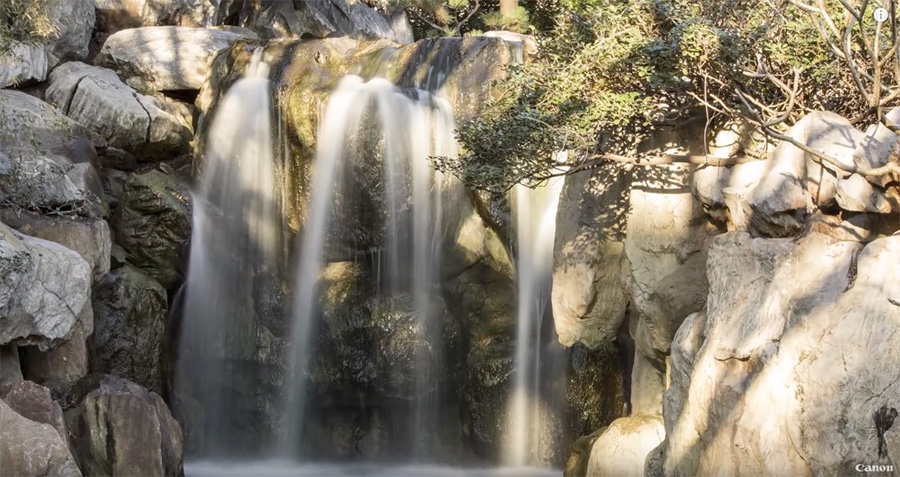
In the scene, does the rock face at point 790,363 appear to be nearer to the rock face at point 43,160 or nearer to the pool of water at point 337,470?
the pool of water at point 337,470

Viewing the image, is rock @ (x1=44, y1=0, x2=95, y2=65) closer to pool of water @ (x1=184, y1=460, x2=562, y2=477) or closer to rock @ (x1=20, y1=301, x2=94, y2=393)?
rock @ (x1=20, y1=301, x2=94, y2=393)

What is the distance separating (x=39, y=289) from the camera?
11320mm

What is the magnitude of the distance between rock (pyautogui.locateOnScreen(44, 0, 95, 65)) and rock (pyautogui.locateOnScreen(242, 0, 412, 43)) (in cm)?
369

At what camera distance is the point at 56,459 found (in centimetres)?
997

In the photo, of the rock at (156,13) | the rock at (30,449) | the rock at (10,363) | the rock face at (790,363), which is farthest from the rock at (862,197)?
the rock at (156,13)

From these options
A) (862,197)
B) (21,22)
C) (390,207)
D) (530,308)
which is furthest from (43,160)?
(862,197)

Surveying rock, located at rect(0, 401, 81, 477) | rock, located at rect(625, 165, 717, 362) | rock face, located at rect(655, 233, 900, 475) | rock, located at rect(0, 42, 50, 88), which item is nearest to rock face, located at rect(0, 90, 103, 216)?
rock, located at rect(0, 42, 50, 88)

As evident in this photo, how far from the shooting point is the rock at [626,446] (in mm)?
10875

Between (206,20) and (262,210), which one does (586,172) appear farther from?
(206,20)

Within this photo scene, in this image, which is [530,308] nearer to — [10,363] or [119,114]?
[10,363]

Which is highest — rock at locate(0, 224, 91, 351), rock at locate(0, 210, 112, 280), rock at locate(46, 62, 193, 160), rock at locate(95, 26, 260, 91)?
rock at locate(95, 26, 260, 91)

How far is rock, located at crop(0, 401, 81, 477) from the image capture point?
31.9 ft

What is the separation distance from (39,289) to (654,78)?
272 inches

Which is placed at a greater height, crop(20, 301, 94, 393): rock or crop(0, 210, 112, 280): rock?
crop(0, 210, 112, 280): rock
